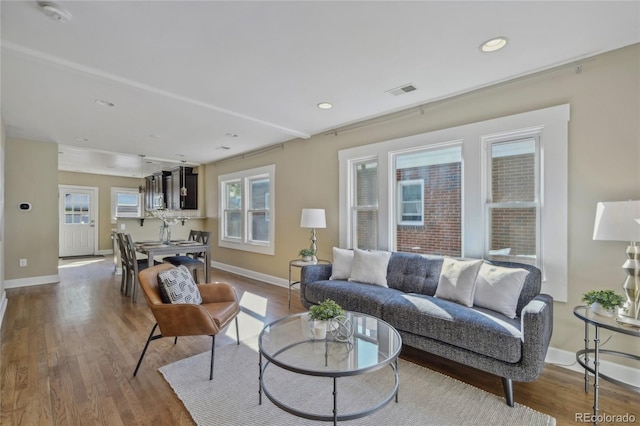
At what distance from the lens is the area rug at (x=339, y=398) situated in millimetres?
1812

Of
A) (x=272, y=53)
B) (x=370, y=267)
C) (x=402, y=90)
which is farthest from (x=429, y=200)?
(x=272, y=53)

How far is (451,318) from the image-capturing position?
2197 millimetres

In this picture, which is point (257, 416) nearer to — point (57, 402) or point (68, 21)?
point (57, 402)

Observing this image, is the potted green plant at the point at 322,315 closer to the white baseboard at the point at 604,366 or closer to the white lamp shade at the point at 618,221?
the white lamp shade at the point at 618,221

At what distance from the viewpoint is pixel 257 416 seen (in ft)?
6.03

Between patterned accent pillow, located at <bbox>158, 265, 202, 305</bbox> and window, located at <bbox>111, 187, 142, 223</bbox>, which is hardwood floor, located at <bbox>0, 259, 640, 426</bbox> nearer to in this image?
patterned accent pillow, located at <bbox>158, 265, 202, 305</bbox>

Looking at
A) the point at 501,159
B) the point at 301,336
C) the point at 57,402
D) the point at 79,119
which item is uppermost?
the point at 79,119

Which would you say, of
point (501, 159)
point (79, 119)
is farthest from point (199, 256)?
point (501, 159)

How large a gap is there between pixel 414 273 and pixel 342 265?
85cm

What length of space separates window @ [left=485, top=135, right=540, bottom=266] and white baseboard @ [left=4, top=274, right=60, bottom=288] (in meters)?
6.97

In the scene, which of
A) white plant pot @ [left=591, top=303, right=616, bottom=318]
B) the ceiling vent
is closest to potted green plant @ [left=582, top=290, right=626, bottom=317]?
white plant pot @ [left=591, top=303, right=616, bottom=318]

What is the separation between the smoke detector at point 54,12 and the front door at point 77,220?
8.66 m

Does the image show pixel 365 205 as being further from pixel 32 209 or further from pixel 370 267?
pixel 32 209

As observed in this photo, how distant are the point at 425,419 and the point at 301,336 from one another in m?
0.96
